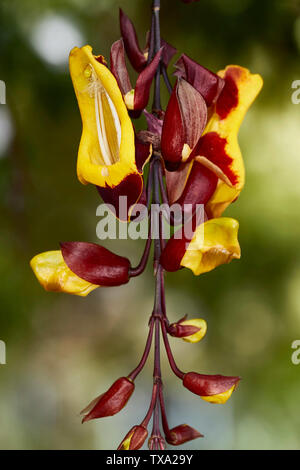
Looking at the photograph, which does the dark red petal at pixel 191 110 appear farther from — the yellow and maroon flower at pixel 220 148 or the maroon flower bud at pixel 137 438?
the maroon flower bud at pixel 137 438

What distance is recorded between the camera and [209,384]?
0.33 meters

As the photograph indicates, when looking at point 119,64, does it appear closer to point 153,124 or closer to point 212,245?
point 153,124

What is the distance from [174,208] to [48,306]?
52 centimetres

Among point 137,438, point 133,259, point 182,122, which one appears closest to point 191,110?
point 182,122

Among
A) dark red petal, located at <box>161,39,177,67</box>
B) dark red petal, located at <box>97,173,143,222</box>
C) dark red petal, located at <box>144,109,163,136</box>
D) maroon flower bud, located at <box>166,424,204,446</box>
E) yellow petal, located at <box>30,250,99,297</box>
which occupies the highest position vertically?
dark red petal, located at <box>161,39,177,67</box>

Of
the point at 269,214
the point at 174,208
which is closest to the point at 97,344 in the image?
the point at 269,214

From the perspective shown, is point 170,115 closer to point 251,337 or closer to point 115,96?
point 115,96

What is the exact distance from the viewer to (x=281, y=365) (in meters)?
0.78

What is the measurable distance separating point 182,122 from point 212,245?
89 millimetres

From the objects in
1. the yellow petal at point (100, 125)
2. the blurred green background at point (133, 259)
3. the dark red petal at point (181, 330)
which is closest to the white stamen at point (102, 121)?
the yellow petal at point (100, 125)

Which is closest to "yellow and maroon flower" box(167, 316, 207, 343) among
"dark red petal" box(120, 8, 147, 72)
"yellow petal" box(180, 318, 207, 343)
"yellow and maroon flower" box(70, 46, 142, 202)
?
"yellow petal" box(180, 318, 207, 343)

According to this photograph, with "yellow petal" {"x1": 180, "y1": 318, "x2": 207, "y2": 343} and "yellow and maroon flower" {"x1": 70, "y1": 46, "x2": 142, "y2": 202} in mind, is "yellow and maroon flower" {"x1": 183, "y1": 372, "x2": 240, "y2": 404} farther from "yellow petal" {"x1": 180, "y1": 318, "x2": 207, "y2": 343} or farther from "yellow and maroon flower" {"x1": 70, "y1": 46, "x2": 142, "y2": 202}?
"yellow and maroon flower" {"x1": 70, "y1": 46, "x2": 142, "y2": 202}

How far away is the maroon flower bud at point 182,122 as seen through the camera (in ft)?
1.06

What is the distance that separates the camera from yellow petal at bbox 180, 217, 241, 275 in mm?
320
